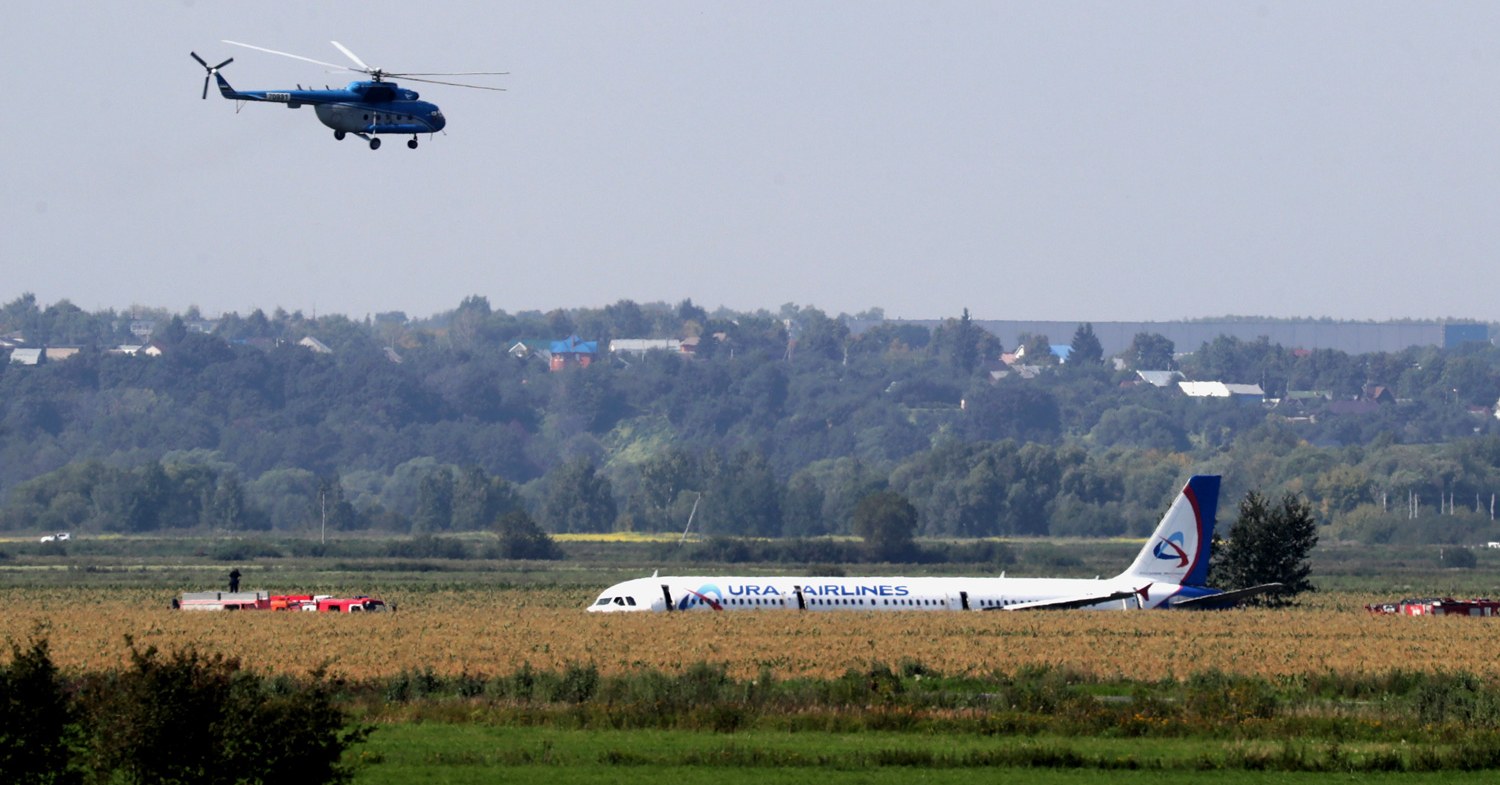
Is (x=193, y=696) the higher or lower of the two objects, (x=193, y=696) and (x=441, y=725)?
the higher

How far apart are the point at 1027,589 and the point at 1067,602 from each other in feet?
5.21

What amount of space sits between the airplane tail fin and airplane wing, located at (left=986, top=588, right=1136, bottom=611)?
1316 mm

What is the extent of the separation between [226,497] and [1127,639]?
137 metres

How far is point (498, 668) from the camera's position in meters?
48.6

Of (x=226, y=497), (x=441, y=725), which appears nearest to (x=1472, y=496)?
(x=226, y=497)

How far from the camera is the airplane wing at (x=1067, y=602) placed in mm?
67875

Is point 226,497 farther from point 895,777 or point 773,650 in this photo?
point 895,777

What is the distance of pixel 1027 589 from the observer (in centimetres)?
6900

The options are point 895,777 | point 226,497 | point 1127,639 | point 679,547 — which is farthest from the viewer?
point 226,497

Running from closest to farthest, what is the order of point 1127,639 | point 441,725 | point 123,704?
point 123,704, point 441,725, point 1127,639

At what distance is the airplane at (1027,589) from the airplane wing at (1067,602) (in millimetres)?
33

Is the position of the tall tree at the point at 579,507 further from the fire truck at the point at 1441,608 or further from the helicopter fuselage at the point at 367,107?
the helicopter fuselage at the point at 367,107

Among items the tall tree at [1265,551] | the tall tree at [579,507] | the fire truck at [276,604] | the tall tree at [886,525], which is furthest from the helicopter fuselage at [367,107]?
the tall tree at [579,507]

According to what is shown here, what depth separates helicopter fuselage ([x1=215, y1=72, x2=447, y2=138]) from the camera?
172ft
